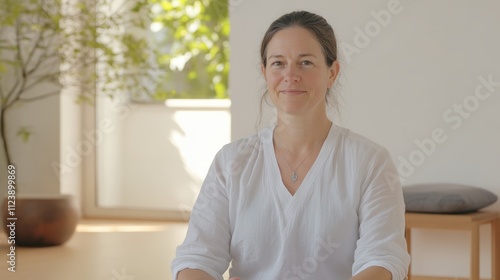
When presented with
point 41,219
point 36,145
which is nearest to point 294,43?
point 41,219

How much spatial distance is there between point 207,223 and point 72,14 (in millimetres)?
4202

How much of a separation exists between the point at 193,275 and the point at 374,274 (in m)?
0.36

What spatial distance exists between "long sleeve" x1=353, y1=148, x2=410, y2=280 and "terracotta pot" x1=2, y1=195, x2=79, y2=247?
10.7ft

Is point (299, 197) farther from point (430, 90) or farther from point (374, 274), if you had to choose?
point (430, 90)

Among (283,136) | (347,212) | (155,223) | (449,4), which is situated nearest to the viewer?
(347,212)

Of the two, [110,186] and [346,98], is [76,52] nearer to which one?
[110,186]

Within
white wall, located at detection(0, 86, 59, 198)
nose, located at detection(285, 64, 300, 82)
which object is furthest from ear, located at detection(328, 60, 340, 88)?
white wall, located at detection(0, 86, 59, 198)

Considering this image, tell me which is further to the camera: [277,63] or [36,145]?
[36,145]

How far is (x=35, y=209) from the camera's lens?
4699mm

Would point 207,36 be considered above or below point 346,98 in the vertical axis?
above

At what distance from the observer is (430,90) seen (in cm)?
372

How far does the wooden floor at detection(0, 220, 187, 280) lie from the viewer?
12.9 feet

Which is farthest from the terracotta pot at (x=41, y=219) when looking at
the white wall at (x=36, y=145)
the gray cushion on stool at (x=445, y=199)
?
the gray cushion on stool at (x=445, y=199)

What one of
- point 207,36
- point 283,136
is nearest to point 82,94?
point 207,36
